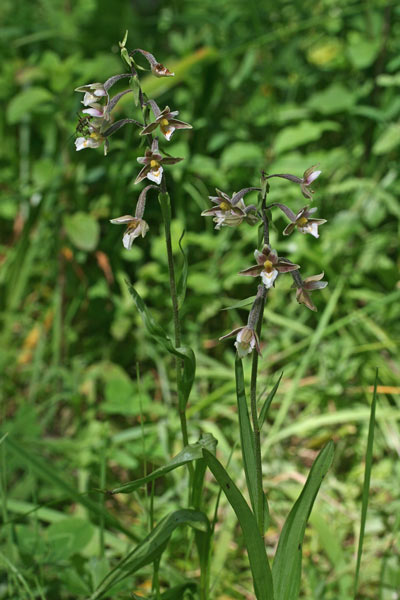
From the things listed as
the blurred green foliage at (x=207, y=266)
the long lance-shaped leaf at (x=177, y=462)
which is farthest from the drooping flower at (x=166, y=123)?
the blurred green foliage at (x=207, y=266)

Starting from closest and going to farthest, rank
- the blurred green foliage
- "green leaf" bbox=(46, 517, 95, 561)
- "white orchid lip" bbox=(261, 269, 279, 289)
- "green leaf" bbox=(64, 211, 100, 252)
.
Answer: "white orchid lip" bbox=(261, 269, 279, 289) < "green leaf" bbox=(46, 517, 95, 561) < the blurred green foliage < "green leaf" bbox=(64, 211, 100, 252)

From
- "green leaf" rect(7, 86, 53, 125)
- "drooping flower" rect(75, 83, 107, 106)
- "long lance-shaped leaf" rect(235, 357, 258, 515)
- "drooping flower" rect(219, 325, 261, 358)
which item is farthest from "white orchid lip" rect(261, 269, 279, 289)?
"green leaf" rect(7, 86, 53, 125)

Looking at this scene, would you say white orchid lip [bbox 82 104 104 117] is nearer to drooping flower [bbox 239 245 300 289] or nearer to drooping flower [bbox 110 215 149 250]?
drooping flower [bbox 110 215 149 250]

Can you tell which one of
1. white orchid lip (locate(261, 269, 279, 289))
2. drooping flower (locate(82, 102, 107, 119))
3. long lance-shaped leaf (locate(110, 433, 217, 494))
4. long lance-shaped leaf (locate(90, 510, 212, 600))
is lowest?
long lance-shaped leaf (locate(90, 510, 212, 600))

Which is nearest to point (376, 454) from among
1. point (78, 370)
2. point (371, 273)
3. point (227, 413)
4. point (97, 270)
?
point (227, 413)

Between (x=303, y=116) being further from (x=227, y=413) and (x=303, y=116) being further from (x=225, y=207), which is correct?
(x=225, y=207)

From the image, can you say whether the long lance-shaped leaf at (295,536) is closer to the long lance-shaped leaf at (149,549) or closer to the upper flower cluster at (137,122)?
the long lance-shaped leaf at (149,549)
